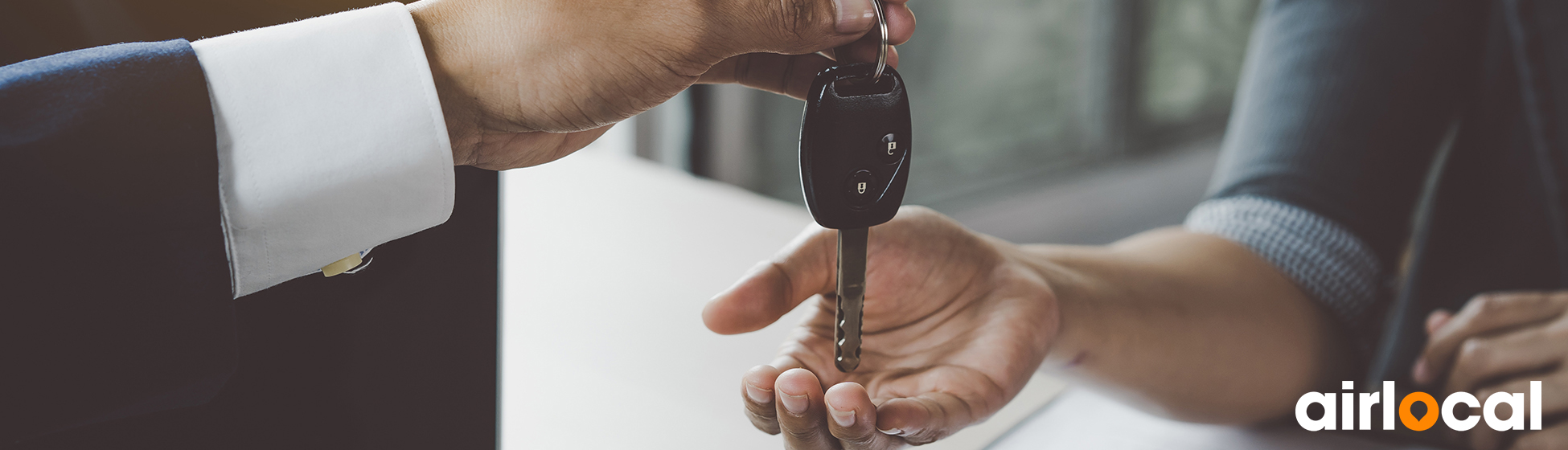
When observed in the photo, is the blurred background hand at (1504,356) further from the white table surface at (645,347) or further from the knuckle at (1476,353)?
the white table surface at (645,347)

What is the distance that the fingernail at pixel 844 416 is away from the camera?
41 cm

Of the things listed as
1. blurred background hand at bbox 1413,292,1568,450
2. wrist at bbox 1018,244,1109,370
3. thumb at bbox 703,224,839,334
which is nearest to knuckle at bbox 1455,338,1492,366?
blurred background hand at bbox 1413,292,1568,450

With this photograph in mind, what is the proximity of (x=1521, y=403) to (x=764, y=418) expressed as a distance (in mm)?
713

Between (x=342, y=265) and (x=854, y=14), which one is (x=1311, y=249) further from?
(x=342, y=265)

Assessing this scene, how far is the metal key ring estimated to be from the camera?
445 mm

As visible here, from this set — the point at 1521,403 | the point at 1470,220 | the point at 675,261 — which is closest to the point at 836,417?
the point at 675,261

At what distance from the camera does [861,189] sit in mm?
470

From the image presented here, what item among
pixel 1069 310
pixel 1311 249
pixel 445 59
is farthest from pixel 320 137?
pixel 1311 249

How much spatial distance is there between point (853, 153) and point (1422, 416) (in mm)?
688

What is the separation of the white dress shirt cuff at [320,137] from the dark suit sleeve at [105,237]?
0.7 inches

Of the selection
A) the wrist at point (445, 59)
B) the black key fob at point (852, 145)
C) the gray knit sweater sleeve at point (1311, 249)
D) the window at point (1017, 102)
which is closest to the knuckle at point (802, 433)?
the black key fob at point (852, 145)

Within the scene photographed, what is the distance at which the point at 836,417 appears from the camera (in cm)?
42

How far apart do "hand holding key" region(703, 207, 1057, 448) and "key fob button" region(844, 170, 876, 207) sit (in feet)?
0.24

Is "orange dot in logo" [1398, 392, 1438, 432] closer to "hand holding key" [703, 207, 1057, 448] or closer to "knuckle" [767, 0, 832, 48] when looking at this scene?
"hand holding key" [703, 207, 1057, 448]
